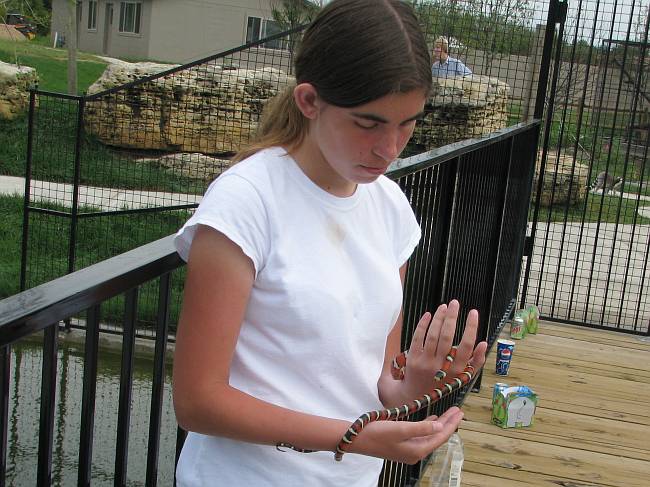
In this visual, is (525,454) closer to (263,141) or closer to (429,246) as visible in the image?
(429,246)

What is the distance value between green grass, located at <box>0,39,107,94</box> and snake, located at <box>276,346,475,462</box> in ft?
56.7

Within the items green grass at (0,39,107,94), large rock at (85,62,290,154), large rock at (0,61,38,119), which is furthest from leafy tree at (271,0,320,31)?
large rock at (0,61,38,119)

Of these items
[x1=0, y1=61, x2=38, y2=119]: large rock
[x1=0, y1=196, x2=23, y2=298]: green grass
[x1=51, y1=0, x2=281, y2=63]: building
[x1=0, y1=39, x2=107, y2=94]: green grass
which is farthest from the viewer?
[x1=51, y1=0, x2=281, y2=63]: building

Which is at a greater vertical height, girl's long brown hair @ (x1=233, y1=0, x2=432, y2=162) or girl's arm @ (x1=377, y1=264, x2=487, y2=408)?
girl's long brown hair @ (x1=233, y1=0, x2=432, y2=162)

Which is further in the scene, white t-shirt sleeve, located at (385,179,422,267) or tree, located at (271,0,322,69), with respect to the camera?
tree, located at (271,0,322,69)

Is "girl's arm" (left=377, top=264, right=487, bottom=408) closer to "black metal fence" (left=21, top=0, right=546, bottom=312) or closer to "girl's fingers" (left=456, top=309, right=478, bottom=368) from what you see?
"girl's fingers" (left=456, top=309, right=478, bottom=368)

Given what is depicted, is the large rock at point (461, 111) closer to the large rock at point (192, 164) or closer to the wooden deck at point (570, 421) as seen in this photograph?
the large rock at point (192, 164)

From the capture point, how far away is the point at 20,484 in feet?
14.4

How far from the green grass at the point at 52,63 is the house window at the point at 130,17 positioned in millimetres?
4750

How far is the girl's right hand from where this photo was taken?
1066 millimetres

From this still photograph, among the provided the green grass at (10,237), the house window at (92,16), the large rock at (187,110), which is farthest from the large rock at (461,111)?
the house window at (92,16)

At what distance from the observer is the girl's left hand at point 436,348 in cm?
121

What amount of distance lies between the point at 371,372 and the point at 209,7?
74.5 feet

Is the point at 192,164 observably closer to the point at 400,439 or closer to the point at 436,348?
the point at 436,348
